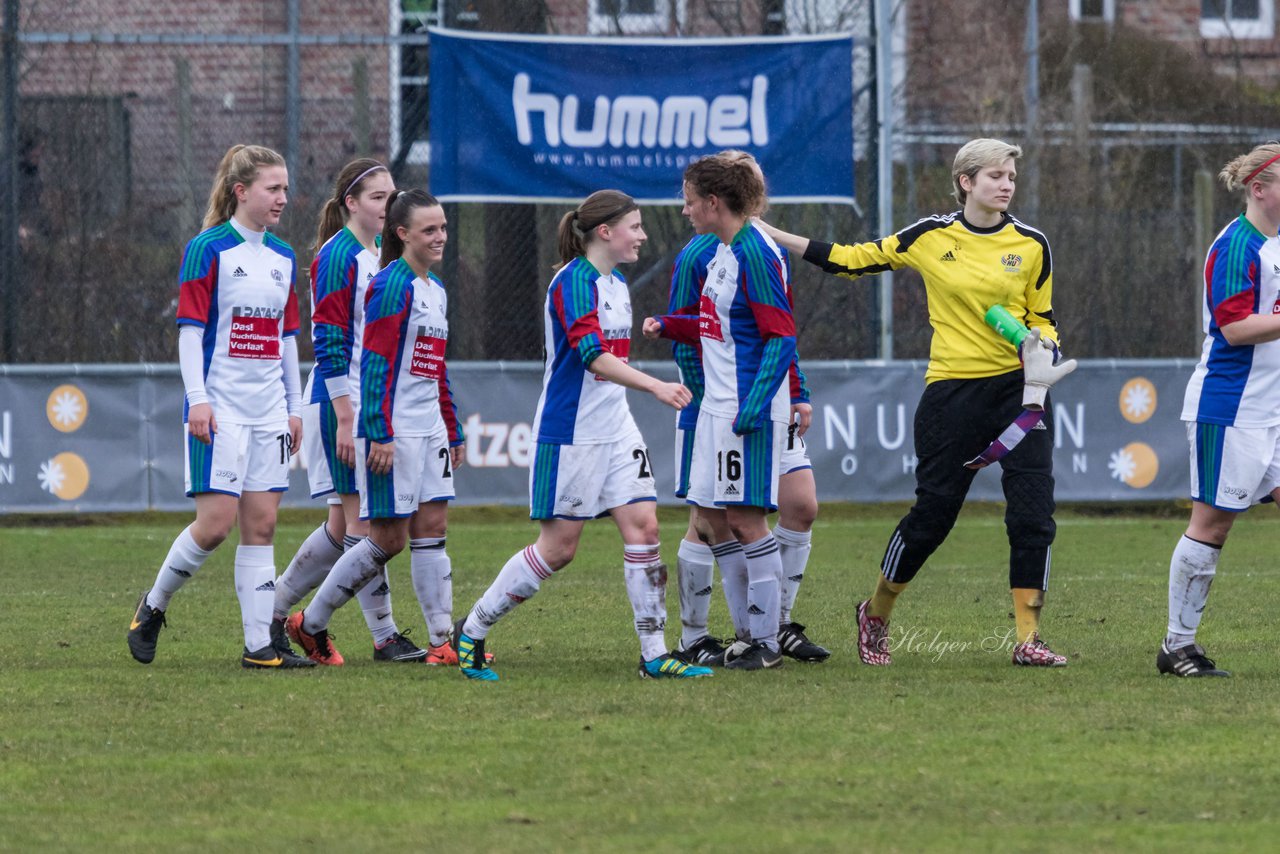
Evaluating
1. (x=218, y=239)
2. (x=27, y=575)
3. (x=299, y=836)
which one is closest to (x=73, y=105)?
(x=27, y=575)

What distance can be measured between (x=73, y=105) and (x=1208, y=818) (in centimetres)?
1201

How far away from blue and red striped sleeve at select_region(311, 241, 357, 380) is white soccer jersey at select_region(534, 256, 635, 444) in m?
1.00

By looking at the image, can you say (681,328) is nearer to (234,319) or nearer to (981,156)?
(981,156)

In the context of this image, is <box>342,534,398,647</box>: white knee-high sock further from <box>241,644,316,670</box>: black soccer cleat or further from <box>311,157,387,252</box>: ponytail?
<box>311,157,387,252</box>: ponytail

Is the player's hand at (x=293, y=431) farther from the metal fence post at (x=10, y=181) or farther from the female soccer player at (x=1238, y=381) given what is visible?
the metal fence post at (x=10, y=181)

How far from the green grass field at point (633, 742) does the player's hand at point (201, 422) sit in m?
0.87

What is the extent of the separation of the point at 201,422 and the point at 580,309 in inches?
56.1

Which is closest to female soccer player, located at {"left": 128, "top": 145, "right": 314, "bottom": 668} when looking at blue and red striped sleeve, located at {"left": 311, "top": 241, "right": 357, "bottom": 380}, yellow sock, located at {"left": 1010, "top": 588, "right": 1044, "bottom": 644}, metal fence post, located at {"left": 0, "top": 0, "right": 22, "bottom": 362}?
blue and red striped sleeve, located at {"left": 311, "top": 241, "right": 357, "bottom": 380}

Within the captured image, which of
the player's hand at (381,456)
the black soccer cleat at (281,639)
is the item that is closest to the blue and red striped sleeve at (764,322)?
the player's hand at (381,456)

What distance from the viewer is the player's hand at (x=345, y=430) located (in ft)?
24.2

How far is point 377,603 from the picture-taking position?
7.76 metres

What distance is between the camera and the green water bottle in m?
6.98

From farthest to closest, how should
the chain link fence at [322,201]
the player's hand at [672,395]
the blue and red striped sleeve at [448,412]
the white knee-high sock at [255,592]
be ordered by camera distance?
the chain link fence at [322,201], the blue and red striped sleeve at [448,412], the white knee-high sock at [255,592], the player's hand at [672,395]

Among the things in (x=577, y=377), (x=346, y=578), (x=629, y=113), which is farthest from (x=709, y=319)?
(x=629, y=113)
